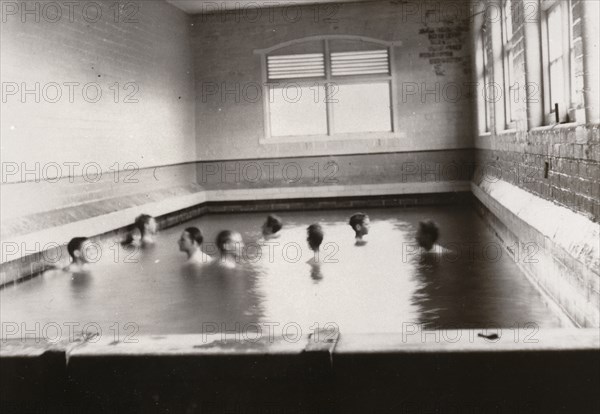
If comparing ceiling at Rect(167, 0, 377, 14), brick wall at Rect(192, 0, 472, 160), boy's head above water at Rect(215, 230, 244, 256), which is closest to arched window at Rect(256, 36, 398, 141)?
brick wall at Rect(192, 0, 472, 160)

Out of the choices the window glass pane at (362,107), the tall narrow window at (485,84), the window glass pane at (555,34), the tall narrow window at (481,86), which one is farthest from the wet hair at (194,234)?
the window glass pane at (362,107)

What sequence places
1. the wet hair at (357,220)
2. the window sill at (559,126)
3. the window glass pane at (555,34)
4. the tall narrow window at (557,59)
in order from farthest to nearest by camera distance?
the wet hair at (357,220)
the window glass pane at (555,34)
the tall narrow window at (557,59)
the window sill at (559,126)

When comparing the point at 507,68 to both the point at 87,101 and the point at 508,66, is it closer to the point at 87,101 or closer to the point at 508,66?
the point at 508,66

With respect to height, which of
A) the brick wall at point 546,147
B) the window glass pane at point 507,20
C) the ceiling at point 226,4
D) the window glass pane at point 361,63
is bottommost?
the brick wall at point 546,147

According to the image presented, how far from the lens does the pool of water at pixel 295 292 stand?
399 cm

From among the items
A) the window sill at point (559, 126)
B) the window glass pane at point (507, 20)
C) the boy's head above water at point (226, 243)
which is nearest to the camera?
the window sill at point (559, 126)

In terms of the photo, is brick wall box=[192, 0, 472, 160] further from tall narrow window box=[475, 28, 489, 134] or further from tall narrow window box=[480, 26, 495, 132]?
tall narrow window box=[480, 26, 495, 132]

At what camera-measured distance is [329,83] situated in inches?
493

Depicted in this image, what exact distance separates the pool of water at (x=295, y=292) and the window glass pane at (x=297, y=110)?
5677 mm

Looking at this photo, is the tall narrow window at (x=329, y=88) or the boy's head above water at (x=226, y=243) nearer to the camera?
the boy's head above water at (x=226, y=243)

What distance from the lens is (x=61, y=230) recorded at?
22.8 ft

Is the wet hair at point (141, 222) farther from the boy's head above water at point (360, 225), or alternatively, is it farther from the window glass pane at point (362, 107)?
the window glass pane at point (362, 107)

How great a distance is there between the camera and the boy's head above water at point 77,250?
647 centimetres

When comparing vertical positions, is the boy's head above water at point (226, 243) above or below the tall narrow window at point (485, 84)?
below
